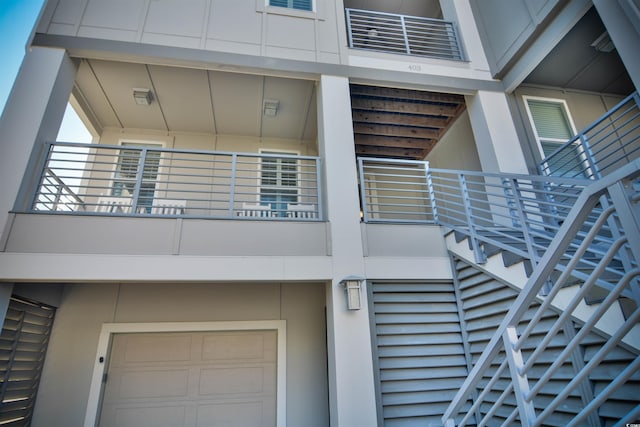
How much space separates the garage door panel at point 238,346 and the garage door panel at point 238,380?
0.53ft

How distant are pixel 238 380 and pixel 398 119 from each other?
5.17 metres

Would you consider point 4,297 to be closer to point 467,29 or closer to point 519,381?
point 519,381

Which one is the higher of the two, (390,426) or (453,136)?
(453,136)

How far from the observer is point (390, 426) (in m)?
3.55

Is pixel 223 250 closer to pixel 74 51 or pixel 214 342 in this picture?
pixel 214 342

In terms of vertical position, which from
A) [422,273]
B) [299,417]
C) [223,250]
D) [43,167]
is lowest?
[299,417]

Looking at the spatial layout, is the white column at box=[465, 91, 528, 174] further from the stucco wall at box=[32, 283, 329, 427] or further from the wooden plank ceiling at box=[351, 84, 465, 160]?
the stucco wall at box=[32, 283, 329, 427]

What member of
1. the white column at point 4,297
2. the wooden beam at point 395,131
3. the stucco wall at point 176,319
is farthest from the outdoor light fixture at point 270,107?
the white column at point 4,297

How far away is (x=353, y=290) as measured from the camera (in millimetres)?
3752

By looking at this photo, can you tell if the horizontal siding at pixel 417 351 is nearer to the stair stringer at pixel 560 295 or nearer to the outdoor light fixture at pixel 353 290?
the outdoor light fixture at pixel 353 290

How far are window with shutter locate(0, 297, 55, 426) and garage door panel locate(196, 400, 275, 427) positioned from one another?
211 centimetres

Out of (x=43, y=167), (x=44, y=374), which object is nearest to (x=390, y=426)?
(x=44, y=374)

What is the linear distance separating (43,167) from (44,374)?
2.75m

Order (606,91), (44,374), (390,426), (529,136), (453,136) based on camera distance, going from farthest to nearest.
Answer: (453,136)
(606,91)
(529,136)
(44,374)
(390,426)
